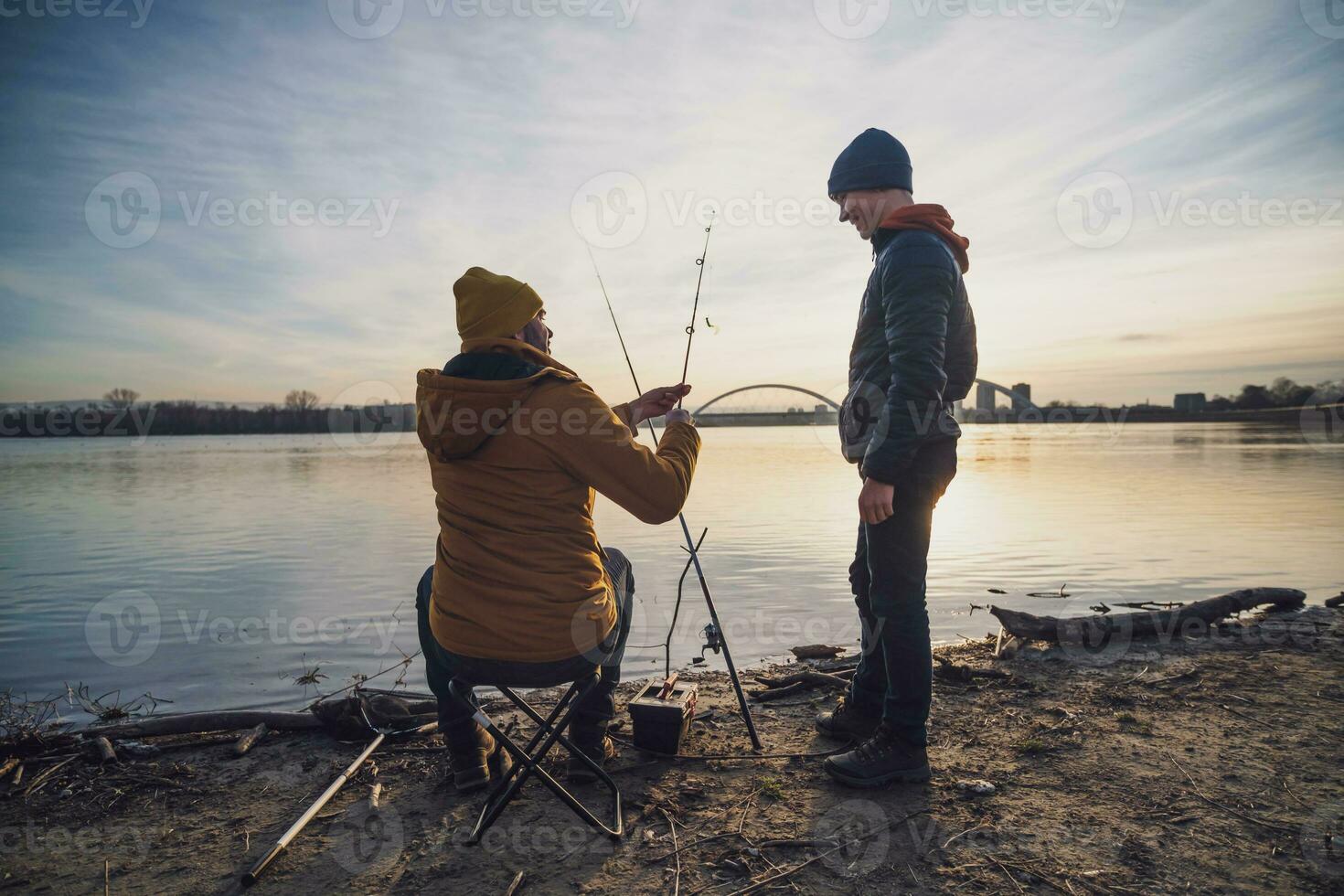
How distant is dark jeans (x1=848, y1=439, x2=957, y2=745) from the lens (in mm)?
2717

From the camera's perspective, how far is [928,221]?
108 inches

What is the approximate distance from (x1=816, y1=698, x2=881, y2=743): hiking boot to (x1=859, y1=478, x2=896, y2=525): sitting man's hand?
41.7 inches

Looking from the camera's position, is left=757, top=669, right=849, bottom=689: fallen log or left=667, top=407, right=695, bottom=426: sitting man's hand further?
left=757, top=669, right=849, bottom=689: fallen log

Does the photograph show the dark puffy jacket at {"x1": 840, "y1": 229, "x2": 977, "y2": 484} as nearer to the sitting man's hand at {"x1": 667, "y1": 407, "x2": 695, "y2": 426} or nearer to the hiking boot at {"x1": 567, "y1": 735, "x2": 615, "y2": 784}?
the sitting man's hand at {"x1": 667, "y1": 407, "x2": 695, "y2": 426}

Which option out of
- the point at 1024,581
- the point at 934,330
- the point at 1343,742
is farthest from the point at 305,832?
the point at 1024,581

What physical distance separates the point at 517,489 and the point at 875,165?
1.93m

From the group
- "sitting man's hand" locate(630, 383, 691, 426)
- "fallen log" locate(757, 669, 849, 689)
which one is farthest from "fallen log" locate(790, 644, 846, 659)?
"sitting man's hand" locate(630, 383, 691, 426)

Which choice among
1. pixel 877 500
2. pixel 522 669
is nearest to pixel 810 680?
pixel 877 500

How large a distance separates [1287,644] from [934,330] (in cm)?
371

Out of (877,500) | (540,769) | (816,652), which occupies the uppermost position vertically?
(877,500)

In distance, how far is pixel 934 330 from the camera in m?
2.58

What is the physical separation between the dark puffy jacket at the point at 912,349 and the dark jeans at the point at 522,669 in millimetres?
1066

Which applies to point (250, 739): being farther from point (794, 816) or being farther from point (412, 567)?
point (412, 567)

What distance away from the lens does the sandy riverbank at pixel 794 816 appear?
2172 mm
